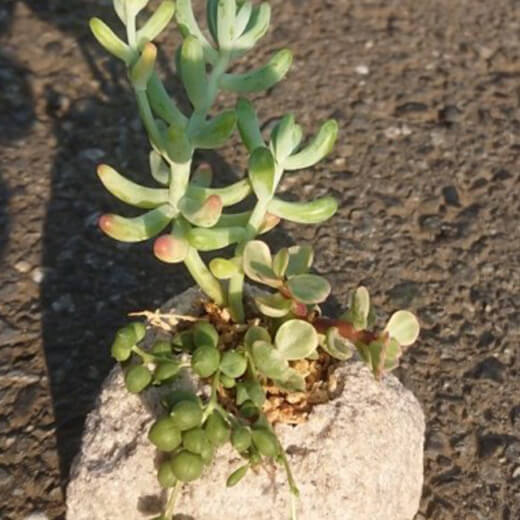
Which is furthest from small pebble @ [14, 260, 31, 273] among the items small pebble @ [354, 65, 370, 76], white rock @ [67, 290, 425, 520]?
small pebble @ [354, 65, 370, 76]

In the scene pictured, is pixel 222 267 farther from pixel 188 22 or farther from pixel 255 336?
pixel 188 22

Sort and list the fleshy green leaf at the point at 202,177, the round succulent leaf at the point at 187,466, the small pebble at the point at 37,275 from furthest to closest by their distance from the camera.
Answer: the small pebble at the point at 37,275
the fleshy green leaf at the point at 202,177
the round succulent leaf at the point at 187,466

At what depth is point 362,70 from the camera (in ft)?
8.04

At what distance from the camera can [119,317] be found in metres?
1.85

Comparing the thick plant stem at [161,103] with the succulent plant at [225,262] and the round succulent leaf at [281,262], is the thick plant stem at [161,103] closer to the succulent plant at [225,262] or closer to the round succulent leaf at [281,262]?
the succulent plant at [225,262]

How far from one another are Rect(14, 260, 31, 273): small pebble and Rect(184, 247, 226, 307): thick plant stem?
64 cm

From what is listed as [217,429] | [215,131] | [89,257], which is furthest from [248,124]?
[89,257]

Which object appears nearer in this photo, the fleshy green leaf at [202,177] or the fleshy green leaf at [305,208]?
the fleshy green leaf at [305,208]

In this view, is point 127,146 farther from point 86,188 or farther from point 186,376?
point 186,376

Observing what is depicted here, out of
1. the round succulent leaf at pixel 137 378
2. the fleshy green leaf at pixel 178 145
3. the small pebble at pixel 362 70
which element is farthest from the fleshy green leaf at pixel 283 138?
the small pebble at pixel 362 70

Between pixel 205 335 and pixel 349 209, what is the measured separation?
85 centimetres

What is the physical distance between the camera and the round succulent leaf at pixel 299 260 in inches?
51.4

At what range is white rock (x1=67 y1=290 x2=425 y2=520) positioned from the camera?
1.28m

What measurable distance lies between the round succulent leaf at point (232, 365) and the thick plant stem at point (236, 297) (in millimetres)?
111
